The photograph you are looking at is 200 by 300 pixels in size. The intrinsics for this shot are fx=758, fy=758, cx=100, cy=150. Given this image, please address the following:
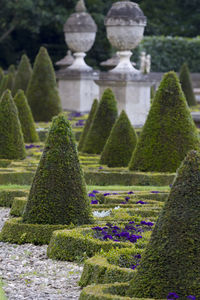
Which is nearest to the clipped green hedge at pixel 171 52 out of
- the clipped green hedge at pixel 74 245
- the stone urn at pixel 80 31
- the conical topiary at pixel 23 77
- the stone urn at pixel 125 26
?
the stone urn at pixel 80 31

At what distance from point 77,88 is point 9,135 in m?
10.2

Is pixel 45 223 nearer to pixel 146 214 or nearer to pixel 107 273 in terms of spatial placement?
pixel 146 214

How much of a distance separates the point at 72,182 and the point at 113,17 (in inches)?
433

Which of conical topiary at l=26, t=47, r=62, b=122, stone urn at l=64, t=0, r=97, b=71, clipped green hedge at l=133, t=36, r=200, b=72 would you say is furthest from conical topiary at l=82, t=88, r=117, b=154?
clipped green hedge at l=133, t=36, r=200, b=72

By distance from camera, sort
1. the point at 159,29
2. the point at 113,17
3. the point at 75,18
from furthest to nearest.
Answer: the point at 159,29, the point at 75,18, the point at 113,17

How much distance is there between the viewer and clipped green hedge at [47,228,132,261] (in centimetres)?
685

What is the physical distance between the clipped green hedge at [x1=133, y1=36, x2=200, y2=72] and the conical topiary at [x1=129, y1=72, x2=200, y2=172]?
2577cm

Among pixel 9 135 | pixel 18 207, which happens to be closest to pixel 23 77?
pixel 9 135

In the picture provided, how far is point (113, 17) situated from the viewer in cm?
1819

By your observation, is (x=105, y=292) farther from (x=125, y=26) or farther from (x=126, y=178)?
(x=125, y=26)

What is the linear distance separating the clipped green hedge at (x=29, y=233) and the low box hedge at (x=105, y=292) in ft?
7.50

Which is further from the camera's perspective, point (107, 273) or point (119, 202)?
point (119, 202)

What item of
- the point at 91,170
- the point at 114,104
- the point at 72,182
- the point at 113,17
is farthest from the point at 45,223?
the point at 113,17

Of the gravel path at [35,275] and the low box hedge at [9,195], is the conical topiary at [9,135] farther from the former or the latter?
the gravel path at [35,275]
